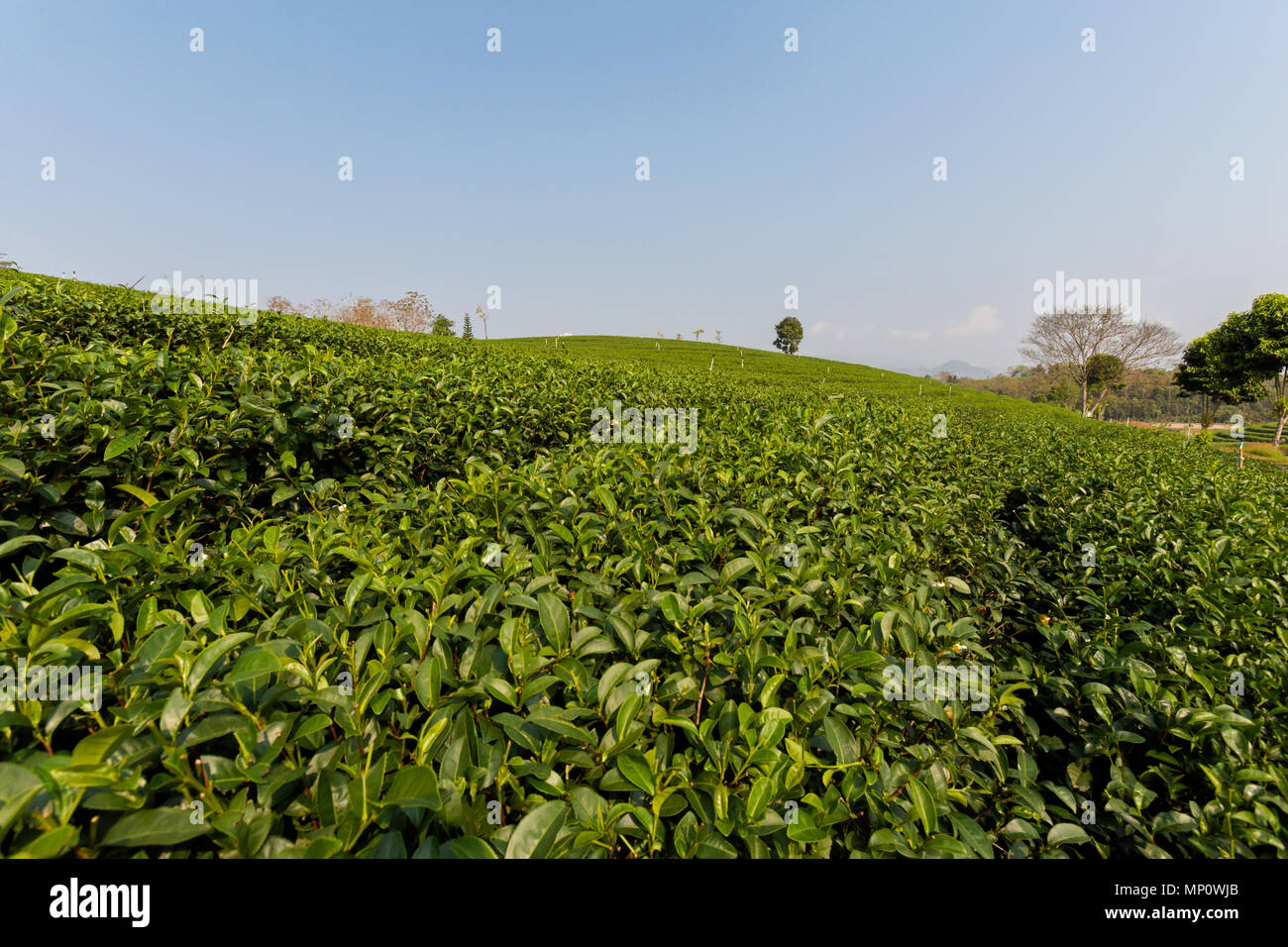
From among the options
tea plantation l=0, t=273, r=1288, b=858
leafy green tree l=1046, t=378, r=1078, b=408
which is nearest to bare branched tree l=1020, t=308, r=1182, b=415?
leafy green tree l=1046, t=378, r=1078, b=408

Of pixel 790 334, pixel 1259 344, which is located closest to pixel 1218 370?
pixel 1259 344

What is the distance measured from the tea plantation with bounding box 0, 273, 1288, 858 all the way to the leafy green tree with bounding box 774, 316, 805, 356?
71.1 meters

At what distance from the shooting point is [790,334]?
69812mm

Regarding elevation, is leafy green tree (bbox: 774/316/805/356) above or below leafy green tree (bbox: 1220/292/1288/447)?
above

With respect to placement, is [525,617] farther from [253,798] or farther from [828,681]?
[828,681]

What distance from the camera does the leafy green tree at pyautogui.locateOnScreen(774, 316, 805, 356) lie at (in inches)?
2736

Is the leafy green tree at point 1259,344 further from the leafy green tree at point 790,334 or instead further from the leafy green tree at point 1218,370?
the leafy green tree at point 790,334

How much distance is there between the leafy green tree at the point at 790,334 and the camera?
6950 cm

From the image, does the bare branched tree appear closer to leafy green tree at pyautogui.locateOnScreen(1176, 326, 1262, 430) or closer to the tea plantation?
leafy green tree at pyautogui.locateOnScreen(1176, 326, 1262, 430)

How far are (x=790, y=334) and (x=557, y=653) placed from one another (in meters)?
74.2

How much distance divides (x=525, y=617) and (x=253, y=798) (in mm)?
622

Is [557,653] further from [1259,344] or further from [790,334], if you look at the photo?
[790,334]
